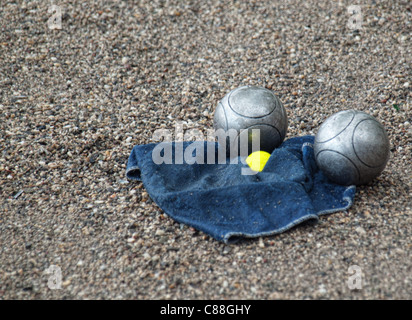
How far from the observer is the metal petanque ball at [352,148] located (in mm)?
4305

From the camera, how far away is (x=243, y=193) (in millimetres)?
4352

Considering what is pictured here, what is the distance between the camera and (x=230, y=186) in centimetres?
441

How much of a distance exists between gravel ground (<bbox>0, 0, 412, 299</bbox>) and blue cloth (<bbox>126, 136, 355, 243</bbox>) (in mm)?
121

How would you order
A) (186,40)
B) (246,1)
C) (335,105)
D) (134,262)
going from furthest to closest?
1. (246,1)
2. (186,40)
3. (335,105)
4. (134,262)

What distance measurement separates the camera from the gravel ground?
149 inches

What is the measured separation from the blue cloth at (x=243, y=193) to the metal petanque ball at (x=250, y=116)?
0.20 m

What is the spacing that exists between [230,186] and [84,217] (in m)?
1.41

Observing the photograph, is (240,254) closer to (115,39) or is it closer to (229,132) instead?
(229,132)

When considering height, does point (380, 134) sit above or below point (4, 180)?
above

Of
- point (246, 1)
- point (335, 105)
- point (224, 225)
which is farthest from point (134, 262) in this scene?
point (246, 1)
